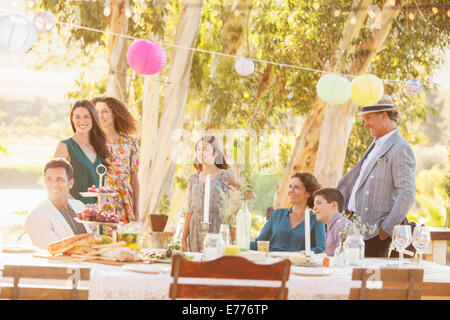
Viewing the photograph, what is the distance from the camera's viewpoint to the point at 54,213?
9.56 feet

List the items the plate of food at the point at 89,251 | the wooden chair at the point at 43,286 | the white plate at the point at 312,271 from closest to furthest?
1. the wooden chair at the point at 43,286
2. the white plate at the point at 312,271
3. the plate of food at the point at 89,251

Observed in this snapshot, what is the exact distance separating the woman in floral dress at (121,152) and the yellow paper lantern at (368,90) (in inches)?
59.7

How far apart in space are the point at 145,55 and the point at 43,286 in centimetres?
273

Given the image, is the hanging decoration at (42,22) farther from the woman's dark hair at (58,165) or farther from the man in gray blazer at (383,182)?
the man in gray blazer at (383,182)

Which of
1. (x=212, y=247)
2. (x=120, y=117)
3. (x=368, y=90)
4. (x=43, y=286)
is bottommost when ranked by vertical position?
(x=43, y=286)

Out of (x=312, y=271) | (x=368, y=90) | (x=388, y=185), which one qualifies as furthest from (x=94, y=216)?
(x=368, y=90)

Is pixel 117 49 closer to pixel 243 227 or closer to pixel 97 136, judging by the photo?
pixel 97 136

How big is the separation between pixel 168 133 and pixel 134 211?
3088 mm

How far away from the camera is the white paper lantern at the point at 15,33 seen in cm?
385

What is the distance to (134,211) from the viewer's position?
4145mm

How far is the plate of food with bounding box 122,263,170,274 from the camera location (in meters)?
2.26

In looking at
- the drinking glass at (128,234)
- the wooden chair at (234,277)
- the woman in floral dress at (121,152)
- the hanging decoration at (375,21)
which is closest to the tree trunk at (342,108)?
the hanging decoration at (375,21)
